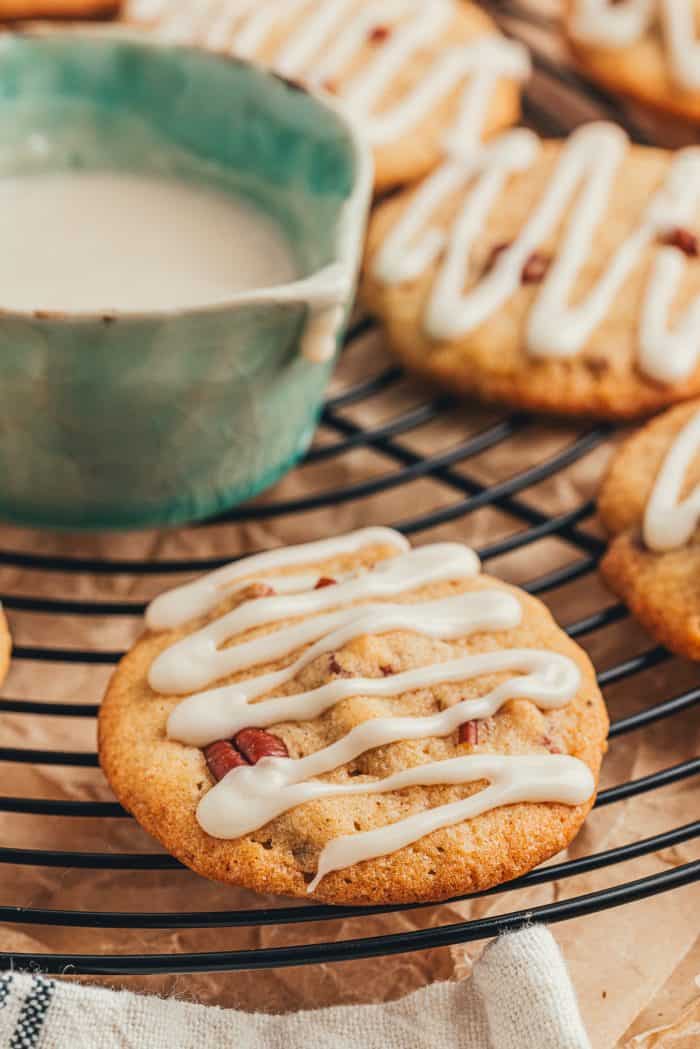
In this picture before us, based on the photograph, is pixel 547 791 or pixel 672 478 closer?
pixel 547 791

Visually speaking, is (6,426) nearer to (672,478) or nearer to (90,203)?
(90,203)

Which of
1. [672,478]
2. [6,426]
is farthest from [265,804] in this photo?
[672,478]

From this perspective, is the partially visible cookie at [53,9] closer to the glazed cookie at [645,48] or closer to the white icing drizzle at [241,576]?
the glazed cookie at [645,48]

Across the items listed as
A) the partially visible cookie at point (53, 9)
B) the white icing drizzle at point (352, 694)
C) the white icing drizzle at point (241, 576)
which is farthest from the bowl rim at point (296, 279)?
the partially visible cookie at point (53, 9)

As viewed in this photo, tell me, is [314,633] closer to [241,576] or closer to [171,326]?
[241,576]

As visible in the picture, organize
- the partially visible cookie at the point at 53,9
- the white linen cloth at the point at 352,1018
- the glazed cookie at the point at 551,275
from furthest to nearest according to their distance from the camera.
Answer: the partially visible cookie at the point at 53,9
the glazed cookie at the point at 551,275
the white linen cloth at the point at 352,1018

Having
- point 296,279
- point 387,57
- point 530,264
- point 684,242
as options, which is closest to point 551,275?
point 530,264
